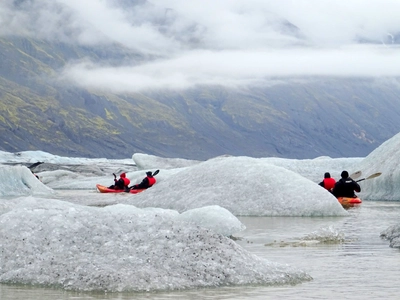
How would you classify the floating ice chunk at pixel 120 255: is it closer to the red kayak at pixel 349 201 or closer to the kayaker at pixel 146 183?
the red kayak at pixel 349 201

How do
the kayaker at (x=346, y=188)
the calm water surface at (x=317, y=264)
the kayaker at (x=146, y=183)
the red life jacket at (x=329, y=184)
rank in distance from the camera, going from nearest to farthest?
1. the calm water surface at (x=317, y=264)
2. the kayaker at (x=346, y=188)
3. the red life jacket at (x=329, y=184)
4. the kayaker at (x=146, y=183)

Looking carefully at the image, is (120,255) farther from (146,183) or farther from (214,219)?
(146,183)

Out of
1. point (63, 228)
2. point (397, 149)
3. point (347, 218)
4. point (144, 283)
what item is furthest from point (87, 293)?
point (397, 149)

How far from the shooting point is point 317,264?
12.0 m

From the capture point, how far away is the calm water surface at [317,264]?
9.35 m

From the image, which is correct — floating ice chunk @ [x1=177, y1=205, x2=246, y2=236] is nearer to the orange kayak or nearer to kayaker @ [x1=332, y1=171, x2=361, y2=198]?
the orange kayak

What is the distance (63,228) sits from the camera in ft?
34.1

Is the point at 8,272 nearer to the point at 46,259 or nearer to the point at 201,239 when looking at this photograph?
the point at 46,259

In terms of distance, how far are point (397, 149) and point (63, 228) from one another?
895 inches

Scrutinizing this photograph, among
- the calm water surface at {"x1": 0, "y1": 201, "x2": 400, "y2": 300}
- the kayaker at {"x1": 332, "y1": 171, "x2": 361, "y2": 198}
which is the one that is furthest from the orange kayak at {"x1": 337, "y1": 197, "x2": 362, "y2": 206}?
the calm water surface at {"x1": 0, "y1": 201, "x2": 400, "y2": 300}

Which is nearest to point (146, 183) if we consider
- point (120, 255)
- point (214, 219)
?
point (214, 219)

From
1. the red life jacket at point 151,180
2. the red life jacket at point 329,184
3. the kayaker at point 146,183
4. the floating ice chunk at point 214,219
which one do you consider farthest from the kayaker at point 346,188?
the floating ice chunk at point 214,219

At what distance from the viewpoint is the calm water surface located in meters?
9.35

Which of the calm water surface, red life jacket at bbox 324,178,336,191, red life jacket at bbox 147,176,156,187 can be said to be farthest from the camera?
red life jacket at bbox 147,176,156,187
